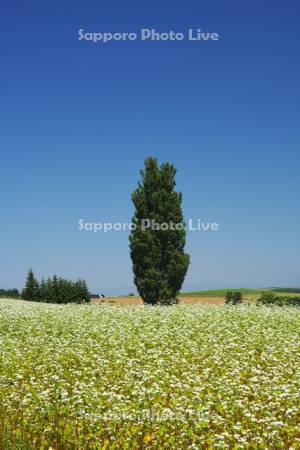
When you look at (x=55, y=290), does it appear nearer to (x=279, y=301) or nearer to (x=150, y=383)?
(x=279, y=301)

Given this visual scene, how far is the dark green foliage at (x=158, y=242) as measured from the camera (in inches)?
1704

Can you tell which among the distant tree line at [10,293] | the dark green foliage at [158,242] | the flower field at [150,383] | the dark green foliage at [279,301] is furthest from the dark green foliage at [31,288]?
the flower field at [150,383]

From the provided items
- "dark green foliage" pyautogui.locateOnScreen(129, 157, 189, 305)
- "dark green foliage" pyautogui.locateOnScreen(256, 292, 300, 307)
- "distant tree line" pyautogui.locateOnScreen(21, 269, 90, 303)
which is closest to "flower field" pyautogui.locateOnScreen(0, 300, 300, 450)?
"dark green foliage" pyautogui.locateOnScreen(256, 292, 300, 307)

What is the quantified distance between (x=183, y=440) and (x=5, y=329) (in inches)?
631

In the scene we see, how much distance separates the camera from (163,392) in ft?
43.0

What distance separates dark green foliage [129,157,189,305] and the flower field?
56.3 ft

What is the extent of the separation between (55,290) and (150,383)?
130 feet

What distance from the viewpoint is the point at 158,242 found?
144 ft

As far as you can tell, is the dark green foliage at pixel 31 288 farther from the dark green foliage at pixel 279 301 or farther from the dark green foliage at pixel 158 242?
the dark green foliage at pixel 279 301

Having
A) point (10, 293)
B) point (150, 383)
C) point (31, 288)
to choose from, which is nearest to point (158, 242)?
point (31, 288)

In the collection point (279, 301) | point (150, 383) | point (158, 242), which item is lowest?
point (150, 383)

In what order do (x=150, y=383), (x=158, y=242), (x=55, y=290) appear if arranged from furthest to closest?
(x=55, y=290) → (x=158, y=242) → (x=150, y=383)

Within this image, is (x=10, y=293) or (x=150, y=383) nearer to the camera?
(x=150, y=383)

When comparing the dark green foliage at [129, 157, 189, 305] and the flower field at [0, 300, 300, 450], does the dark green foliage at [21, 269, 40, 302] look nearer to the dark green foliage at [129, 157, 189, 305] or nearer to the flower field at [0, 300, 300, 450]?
the dark green foliage at [129, 157, 189, 305]
